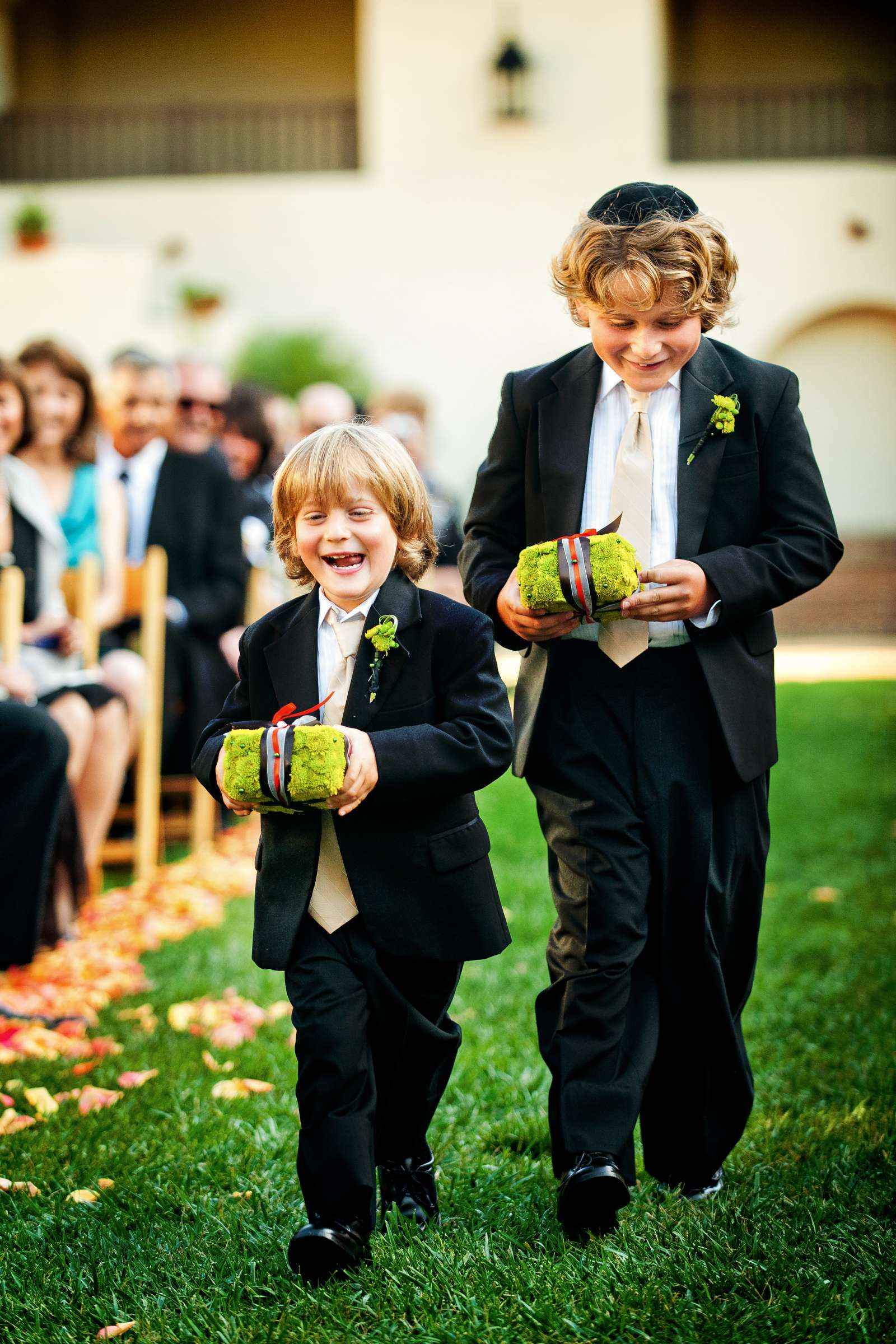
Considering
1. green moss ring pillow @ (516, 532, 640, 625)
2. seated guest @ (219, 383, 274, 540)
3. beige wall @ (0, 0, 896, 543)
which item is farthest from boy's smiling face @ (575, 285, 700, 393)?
beige wall @ (0, 0, 896, 543)

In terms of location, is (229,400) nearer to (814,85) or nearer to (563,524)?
(563,524)

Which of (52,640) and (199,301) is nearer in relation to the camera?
(52,640)

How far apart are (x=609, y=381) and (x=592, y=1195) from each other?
5.09ft

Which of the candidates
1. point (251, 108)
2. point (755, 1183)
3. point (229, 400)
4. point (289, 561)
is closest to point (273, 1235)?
point (755, 1183)

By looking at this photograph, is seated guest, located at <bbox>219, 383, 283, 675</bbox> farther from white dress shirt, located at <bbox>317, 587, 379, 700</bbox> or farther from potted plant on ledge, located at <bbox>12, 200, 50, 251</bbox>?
potted plant on ledge, located at <bbox>12, 200, 50, 251</bbox>

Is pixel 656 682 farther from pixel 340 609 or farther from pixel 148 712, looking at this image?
pixel 148 712

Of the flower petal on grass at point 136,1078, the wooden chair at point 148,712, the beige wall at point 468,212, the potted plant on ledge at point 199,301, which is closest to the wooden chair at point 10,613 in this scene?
the wooden chair at point 148,712

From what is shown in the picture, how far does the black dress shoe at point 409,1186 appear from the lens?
9.57 ft

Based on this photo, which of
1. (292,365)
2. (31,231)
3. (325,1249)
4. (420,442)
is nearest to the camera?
(325,1249)

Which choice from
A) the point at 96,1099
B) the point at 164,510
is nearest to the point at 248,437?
the point at 164,510

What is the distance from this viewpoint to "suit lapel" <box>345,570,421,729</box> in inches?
107

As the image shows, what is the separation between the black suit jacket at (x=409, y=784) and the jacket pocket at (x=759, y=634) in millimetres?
527

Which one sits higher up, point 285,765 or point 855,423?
point 855,423

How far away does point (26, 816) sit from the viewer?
4691 millimetres
